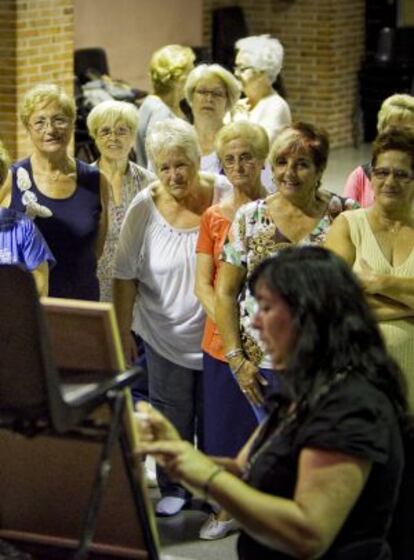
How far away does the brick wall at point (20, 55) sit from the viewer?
8812 mm

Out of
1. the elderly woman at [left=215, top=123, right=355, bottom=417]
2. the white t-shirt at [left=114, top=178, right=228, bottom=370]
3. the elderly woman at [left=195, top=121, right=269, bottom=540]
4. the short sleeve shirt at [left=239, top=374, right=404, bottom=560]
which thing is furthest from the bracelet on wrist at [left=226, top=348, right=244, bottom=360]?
the short sleeve shirt at [left=239, top=374, right=404, bottom=560]

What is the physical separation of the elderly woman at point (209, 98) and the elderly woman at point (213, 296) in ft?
4.41

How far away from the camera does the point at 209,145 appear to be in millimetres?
6219

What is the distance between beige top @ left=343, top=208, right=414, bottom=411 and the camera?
4.15 m

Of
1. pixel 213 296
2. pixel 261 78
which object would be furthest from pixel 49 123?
pixel 261 78

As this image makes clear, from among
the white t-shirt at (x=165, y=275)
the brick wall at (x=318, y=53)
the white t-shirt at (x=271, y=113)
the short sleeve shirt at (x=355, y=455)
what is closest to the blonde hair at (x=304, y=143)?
the white t-shirt at (x=165, y=275)

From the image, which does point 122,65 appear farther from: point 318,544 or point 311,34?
point 318,544

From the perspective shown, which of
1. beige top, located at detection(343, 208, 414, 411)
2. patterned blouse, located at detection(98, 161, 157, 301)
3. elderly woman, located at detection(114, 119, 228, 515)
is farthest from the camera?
patterned blouse, located at detection(98, 161, 157, 301)

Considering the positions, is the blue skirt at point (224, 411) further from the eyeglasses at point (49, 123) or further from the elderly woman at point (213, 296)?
the eyeglasses at point (49, 123)

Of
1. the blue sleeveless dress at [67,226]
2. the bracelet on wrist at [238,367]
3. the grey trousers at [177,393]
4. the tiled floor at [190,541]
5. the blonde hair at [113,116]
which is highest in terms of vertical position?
the blonde hair at [113,116]

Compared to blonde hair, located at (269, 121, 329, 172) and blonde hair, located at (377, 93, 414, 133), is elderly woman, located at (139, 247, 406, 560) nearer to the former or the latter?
blonde hair, located at (269, 121, 329, 172)

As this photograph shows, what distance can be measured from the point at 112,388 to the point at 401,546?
67 centimetres

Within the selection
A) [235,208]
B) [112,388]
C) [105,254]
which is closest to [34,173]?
[105,254]

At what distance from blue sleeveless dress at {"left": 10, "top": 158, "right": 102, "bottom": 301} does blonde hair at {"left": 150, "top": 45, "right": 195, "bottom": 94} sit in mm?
1711
